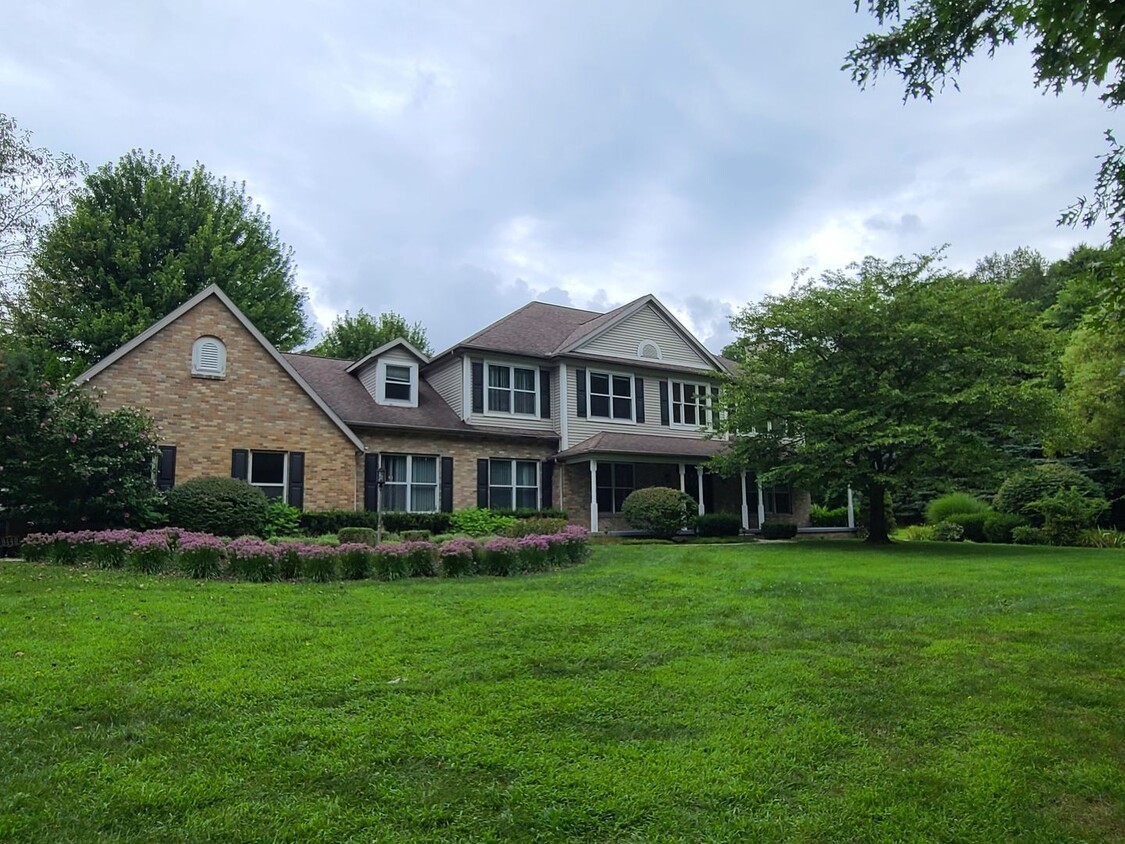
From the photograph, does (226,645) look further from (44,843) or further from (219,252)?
(219,252)

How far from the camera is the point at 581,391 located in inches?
916

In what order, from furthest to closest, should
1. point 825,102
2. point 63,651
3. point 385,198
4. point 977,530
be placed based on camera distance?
point 977,530, point 385,198, point 825,102, point 63,651

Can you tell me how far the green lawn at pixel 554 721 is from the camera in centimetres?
344

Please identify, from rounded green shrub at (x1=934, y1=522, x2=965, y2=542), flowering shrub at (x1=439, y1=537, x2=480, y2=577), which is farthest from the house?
flowering shrub at (x1=439, y1=537, x2=480, y2=577)

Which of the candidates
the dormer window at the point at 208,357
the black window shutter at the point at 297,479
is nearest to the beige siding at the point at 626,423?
the black window shutter at the point at 297,479

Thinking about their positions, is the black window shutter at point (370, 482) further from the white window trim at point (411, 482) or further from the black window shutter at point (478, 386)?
the black window shutter at point (478, 386)

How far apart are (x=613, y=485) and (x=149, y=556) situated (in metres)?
14.8

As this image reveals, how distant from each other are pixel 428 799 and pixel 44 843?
1.58m

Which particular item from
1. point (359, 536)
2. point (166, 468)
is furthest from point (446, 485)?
point (359, 536)


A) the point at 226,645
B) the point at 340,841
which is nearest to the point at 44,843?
the point at 340,841

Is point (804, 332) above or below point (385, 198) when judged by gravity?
below

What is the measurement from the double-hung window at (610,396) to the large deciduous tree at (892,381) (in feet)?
15.8

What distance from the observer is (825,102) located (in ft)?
28.3

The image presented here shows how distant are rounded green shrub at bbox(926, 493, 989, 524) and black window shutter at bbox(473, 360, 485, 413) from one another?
1576 centimetres
